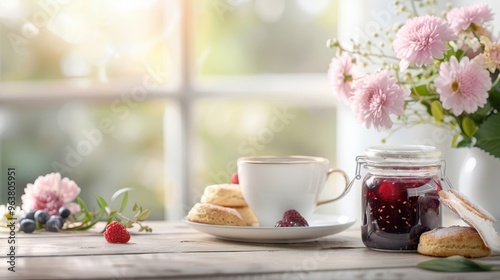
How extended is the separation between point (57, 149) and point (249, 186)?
123cm

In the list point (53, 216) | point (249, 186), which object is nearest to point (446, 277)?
point (249, 186)

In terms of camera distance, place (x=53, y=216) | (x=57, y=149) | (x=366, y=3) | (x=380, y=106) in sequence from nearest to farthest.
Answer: (x=380, y=106) < (x=53, y=216) < (x=366, y=3) < (x=57, y=149)

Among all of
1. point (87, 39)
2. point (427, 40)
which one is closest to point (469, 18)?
point (427, 40)

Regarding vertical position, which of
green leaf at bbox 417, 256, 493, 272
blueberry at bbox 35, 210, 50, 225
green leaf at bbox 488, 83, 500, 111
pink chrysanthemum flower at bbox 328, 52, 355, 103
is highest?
pink chrysanthemum flower at bbox 328, 52, 355, 103

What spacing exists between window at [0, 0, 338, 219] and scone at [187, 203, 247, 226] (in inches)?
41.4

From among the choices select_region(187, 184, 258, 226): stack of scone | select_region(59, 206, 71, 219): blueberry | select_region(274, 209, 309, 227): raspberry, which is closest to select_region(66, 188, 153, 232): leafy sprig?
select_region(59, 206, 71, 219): blueberry

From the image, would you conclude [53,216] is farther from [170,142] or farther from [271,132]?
[271,132]

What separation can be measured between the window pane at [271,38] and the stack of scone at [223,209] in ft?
3.60

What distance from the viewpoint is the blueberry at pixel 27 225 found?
167 centimetres

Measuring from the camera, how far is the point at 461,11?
159 cm

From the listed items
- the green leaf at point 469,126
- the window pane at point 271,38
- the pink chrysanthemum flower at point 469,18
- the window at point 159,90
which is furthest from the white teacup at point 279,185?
the window pane at point 271,38

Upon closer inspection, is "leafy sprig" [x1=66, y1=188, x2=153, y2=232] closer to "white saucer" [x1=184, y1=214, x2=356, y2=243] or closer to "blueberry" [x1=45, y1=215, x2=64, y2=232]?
"blueberry" [x1=45, y1=215, x2=64, y2=232]

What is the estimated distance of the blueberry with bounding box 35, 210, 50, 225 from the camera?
66.7 inches

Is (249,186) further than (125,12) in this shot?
No
